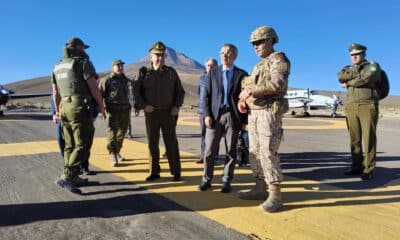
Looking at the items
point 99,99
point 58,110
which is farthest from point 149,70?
point 58,110

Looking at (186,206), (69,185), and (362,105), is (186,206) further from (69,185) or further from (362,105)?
(362,105)

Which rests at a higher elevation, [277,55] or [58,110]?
[277,55]

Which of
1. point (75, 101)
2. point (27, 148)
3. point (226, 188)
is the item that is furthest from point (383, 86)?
point (27, 148)

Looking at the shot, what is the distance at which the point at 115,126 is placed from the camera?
788cm

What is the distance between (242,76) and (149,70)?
4.99 ft

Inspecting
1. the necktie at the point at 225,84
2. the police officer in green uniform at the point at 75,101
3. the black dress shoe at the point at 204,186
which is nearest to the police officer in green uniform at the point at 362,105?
the necktie at the point at 225,84

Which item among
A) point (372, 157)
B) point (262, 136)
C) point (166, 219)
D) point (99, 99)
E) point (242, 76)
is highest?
point (242, 76)

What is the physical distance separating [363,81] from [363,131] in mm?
849

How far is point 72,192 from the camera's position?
5.48 m

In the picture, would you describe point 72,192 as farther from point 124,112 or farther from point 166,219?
point 124,112

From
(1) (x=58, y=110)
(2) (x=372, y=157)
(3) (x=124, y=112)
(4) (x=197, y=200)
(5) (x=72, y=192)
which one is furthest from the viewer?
(3) (x=124, y=112)

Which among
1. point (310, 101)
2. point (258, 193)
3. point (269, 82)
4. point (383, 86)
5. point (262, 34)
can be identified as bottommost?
point (258, 193)

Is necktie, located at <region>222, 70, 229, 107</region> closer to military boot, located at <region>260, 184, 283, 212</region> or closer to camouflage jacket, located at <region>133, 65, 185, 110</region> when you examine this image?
camouflage jacket, located at <region>133, 65, 185, 110</region>

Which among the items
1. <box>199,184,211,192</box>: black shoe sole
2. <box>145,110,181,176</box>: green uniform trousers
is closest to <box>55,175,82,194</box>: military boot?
<box>145,110,181,176</box>: green uniform trousers
